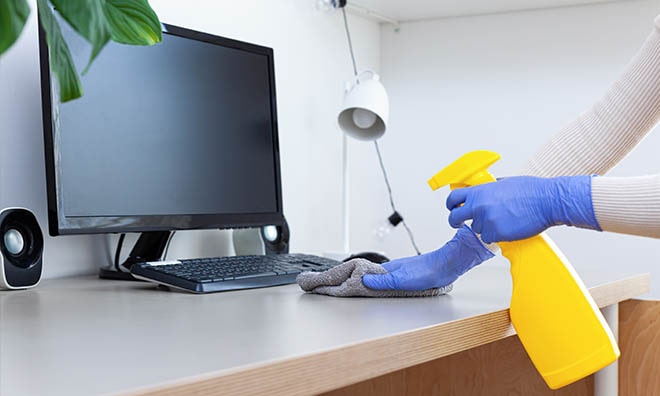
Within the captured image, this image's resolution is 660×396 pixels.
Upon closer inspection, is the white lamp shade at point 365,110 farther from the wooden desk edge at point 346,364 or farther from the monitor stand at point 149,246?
the wooden desk edge at point 346,364

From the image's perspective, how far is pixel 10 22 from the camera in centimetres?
50

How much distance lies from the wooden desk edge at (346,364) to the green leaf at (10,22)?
0.23 metres

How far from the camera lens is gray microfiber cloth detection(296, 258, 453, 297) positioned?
1.13m

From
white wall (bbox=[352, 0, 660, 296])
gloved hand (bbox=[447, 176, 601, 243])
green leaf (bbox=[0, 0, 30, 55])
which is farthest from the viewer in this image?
white wall (bbox=[352, 0, 660, 296])

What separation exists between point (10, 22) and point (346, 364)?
0.40m

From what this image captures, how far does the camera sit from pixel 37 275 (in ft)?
4.06

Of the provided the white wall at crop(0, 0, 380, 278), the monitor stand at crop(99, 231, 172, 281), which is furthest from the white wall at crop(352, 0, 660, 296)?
the monitor stand at crop(99, 231, 172, 281)

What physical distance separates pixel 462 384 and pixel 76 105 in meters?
0.89

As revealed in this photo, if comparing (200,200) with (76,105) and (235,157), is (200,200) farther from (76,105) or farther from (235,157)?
(76,105)

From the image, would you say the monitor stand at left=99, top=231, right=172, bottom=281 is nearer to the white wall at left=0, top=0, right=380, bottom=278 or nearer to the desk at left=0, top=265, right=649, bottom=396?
the white wall at left=0, top=0, right=380, bottom=278

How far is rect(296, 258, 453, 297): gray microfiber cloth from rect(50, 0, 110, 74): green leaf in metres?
0.64

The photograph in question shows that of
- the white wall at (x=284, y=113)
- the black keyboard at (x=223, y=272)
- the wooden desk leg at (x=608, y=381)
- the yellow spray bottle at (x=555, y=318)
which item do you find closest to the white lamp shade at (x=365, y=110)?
the white wall at (x=284, y=113)

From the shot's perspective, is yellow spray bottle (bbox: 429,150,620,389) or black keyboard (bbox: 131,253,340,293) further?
black keyboard (bbox: 131,253,340,293)

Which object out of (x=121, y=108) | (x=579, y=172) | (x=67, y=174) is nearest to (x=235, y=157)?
(x=121, y=108)
